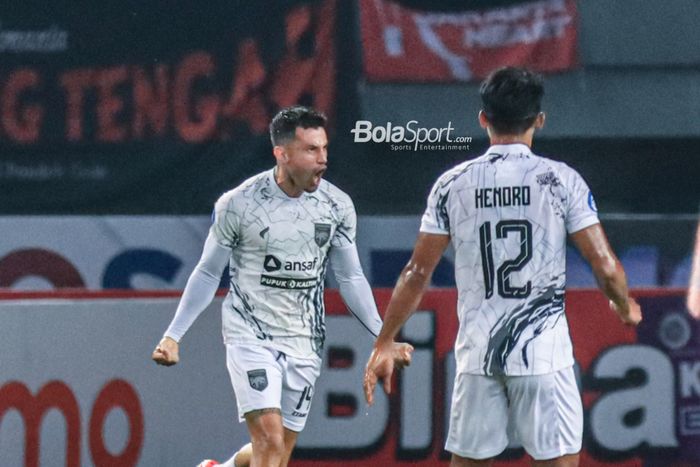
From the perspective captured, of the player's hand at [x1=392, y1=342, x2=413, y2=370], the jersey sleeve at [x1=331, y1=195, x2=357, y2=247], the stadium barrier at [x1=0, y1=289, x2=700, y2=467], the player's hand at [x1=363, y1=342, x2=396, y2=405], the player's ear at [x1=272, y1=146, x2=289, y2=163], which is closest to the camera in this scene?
the player's hand at [x1=363, y1=342, x2=396, y2=405]

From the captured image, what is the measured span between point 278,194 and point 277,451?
1.15m

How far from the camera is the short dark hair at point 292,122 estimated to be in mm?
7043

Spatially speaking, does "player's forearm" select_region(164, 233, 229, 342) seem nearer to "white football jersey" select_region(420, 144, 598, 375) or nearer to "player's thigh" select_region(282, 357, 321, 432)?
"player's thigh" select_region(282, 357, 321, 432)

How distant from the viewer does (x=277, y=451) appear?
22.4ft

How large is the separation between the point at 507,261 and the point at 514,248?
5 cm

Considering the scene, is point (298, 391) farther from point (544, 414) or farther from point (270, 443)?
point (544, 414)

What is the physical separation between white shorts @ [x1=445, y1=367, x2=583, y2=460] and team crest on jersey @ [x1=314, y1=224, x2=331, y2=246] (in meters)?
1.62

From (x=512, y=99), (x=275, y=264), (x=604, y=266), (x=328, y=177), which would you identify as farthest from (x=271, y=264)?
(x=604, y=266)

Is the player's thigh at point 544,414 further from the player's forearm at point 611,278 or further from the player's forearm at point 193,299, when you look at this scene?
the player's forearm at point 193,299

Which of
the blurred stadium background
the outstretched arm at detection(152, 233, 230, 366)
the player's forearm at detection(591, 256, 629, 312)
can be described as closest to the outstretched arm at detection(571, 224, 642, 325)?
the player's forearm at detection(591, 256, 629, 312)

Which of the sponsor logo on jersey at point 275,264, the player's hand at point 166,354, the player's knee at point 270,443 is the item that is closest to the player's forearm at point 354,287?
the sponsor logo on jersey at point 275,264

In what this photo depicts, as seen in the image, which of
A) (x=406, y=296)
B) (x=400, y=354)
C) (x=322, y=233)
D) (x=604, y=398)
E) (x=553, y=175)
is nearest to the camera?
(x=553, y=175)

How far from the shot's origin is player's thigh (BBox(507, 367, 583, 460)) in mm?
5559

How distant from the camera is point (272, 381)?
6895 mm
